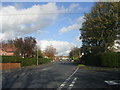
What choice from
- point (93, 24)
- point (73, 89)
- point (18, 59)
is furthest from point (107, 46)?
point (73, 89)

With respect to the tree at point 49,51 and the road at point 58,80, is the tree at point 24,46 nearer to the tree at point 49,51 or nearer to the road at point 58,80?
the road at point 58,80

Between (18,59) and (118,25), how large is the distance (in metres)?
20.4

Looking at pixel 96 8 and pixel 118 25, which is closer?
pixel 118 25

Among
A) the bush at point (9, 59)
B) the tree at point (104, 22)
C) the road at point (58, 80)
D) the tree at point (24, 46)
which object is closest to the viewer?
the road at point (58, 80)

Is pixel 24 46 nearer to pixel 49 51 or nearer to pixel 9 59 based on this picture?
pixel 9 59

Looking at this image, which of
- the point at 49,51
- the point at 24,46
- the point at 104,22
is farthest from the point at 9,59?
the point at 49,51

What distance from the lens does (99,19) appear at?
31.7 meters

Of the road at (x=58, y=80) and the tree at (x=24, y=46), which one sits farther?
the tree at (x=24, y=46)

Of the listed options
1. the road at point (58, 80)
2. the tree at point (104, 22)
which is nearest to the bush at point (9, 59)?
the tree at point (104, 22)

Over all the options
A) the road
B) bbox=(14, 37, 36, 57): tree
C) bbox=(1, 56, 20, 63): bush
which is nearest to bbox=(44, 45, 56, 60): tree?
bbox=(14, 37, 36, 57): tree

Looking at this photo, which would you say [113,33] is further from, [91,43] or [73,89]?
[73,89]

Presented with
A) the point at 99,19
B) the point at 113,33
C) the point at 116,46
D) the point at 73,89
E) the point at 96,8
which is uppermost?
the point at 96,8

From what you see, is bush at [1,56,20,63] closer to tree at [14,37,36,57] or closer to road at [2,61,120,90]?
road at [2,61,120,90]

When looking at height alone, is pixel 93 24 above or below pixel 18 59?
above
